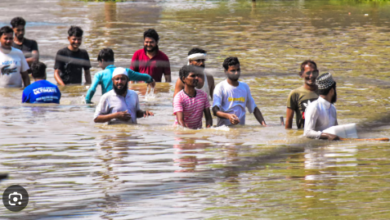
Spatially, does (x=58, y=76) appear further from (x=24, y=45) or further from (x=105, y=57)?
(x=105, y=57)

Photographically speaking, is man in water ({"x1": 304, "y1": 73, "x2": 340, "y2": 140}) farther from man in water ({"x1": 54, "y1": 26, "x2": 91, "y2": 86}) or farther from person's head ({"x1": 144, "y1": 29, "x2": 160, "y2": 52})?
man in water ({"x1": 54, "y1": 26, "x2": 91, "y2": 86})

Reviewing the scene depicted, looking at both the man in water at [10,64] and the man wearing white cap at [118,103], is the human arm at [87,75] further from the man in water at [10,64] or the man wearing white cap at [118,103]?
the man wearing white cap at [118,103]

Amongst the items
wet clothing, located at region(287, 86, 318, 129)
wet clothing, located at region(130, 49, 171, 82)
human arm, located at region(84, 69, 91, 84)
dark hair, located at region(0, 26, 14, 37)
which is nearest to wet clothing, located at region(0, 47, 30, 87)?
dark hair, located at region(0, 26, 14, 37)

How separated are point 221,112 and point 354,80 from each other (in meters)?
6.47

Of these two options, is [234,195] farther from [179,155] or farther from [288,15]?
[288,15]

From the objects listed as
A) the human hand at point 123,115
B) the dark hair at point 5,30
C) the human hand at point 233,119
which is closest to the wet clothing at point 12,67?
the dark hair at point 5,30

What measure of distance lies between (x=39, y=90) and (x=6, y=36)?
2060mm

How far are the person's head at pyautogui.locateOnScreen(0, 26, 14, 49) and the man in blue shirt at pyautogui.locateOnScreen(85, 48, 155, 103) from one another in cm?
242

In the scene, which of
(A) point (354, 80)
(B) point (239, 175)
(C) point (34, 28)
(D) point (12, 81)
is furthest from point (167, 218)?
(C) point (34, 28)

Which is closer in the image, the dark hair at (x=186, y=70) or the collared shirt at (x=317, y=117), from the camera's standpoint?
the collared shirt at (x=317, y=117)

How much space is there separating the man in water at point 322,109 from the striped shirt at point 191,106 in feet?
4.83

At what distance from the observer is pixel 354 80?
14.1 m

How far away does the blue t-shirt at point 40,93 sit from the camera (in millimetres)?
9914

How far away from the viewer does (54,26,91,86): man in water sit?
11695mm
